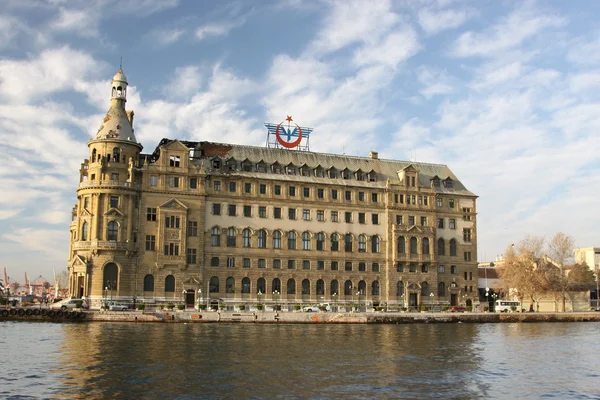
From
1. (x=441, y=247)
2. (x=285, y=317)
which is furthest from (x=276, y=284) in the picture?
(x=441, y=247)

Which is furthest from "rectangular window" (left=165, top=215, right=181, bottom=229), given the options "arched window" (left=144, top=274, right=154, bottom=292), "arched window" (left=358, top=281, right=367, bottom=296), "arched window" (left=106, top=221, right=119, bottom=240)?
"arched window" (left=358, top=281, right=367, bottom=296)

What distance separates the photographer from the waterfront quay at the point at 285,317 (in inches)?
3696

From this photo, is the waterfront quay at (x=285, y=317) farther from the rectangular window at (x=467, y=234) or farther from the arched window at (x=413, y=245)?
the rectangular window at (x=467, y=234)

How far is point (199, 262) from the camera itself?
112250 millimetres

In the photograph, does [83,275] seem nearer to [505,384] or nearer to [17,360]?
[17,360]

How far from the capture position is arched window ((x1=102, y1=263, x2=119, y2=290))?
107 metres

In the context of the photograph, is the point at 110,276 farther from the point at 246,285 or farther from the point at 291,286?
the point at 291,286

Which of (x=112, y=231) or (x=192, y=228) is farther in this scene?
(x=192, y=228)

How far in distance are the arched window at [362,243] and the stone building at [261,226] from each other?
184 millimetres

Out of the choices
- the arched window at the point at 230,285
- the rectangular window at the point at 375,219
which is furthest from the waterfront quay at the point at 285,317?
the rectangular window at the point at 375,219

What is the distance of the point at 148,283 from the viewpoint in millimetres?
109188

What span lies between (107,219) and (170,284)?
1465 centimetres

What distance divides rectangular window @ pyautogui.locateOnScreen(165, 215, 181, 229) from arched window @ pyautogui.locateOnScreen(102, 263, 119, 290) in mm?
10791

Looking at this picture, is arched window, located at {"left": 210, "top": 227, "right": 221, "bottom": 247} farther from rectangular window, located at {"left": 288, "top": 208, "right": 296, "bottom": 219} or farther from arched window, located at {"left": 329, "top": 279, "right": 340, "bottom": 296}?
arched window, located at {"left": 329, "top": 279, "right": 340, "bottom": 296}
